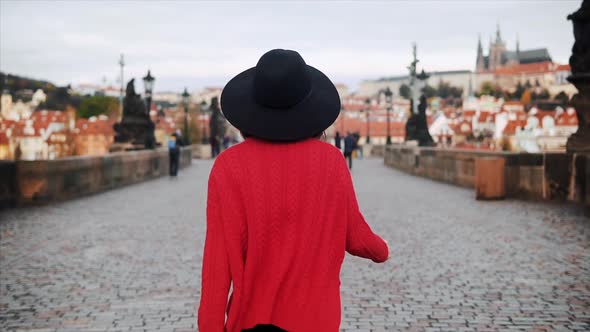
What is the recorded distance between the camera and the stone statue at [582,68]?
13.5 metres

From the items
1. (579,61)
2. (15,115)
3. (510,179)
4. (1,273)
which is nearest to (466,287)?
(1,273)

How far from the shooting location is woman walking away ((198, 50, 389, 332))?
7.98ft

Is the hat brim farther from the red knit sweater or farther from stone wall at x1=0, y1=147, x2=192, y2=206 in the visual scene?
stone wall at x1=0, y1=147, x2=192, y2=206

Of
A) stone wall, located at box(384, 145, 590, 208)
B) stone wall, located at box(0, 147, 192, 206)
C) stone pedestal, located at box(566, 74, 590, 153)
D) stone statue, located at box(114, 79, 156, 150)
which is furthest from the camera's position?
stone statue, located at box(114, 79, 156, 150)

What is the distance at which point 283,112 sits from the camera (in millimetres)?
2482

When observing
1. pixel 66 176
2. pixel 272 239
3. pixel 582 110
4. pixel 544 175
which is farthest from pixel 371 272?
pixel 66 176

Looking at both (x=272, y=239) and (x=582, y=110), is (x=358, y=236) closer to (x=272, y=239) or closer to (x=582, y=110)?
(x=272, y=239)

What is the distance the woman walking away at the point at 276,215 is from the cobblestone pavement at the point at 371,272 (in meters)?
2.76

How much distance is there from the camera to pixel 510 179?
15.4 metres

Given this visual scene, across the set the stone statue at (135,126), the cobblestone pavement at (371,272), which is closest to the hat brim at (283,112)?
the cobblestone pavement at (371,272)

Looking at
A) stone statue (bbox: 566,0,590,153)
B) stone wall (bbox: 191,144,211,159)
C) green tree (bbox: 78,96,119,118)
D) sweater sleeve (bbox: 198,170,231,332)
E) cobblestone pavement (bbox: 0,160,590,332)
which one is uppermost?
green tree (bbox: 78,96,119,118)

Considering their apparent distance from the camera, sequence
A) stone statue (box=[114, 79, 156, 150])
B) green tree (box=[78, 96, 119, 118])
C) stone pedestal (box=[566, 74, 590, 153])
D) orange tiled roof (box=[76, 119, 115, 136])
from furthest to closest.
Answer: green tree (box=[78, 96, 119, 118]) < orange tiled roof (box=[76, 119, 115, 136]) < stone statue (box=[114, 79, 156, 150]) < stone pedestal (box=[566, 74, 590, 153])

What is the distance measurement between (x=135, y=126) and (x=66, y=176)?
1348 cm

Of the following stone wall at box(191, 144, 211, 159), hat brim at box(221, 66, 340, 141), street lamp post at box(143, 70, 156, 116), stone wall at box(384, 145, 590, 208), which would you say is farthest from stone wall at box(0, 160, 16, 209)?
stone wall at box(191, 144, 211, 159)
